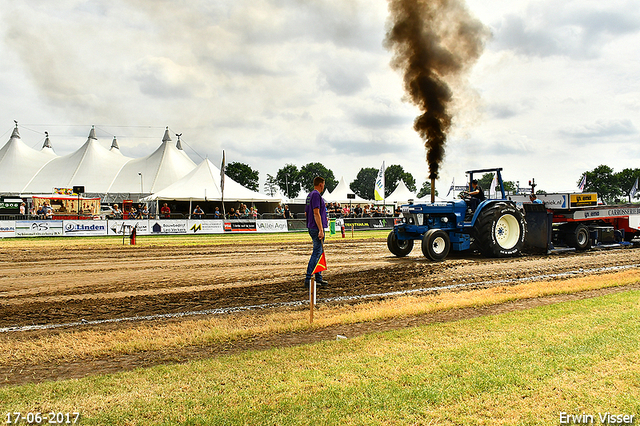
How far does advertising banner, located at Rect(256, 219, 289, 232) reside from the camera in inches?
1123

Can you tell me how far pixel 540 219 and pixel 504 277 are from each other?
510 centimetres

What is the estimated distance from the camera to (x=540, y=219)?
12.8m

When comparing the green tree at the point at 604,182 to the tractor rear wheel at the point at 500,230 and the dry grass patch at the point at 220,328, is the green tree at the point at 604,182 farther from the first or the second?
the dry grass patch at the point at 220,328

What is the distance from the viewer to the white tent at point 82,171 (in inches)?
1907

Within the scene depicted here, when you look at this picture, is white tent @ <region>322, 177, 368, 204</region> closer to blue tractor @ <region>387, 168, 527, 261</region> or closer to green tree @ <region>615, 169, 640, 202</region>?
blue tractor @ <region>387, 168, 527, 261</region>

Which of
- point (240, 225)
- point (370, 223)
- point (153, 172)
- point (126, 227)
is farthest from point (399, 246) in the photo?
point (153, 172)

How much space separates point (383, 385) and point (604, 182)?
98186 millimetres

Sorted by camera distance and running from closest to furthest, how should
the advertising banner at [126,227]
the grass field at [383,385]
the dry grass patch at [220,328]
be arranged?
1. the grass field at [383,385]
2. the dry grass patch at [220,328]
3. the advertising banner at [126,227]

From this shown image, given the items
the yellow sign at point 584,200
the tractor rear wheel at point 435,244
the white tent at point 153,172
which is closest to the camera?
the tractor rear wheel at point 435,244

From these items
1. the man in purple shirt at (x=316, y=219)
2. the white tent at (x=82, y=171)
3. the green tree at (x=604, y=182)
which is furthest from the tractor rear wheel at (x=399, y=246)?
the green tree at (x=604, y=182)

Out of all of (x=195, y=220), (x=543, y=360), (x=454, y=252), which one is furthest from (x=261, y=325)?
(x=195, y=220)

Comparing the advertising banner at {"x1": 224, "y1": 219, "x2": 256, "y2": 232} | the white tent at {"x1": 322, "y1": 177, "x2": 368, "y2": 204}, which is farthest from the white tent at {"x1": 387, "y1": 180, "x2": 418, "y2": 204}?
the advertising banner at {"x1": 224, "y1": 219, "x2": 256, "y2": 232}

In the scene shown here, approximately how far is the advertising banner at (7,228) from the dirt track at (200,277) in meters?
10.1

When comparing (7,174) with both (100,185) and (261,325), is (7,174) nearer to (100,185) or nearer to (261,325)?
(100,185)
